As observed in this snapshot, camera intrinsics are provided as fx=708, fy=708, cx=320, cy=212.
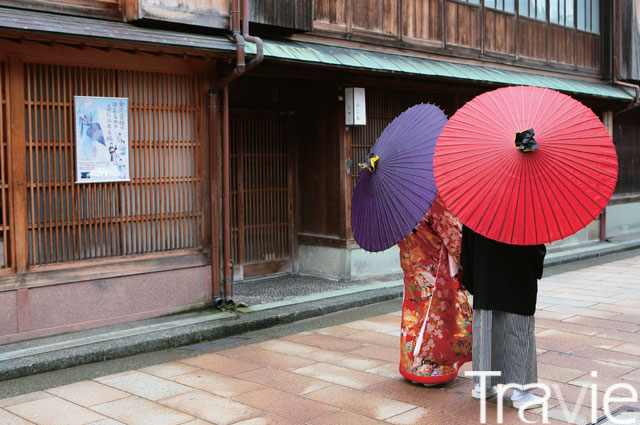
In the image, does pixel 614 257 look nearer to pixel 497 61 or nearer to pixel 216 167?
pixel 497 61

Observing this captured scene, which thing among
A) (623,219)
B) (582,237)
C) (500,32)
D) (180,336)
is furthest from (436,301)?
(623,219)

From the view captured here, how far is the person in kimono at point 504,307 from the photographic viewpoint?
215 inches

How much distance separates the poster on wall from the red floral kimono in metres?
3.97

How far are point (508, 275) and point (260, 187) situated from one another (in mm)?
6857

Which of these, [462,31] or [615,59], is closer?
[462,31]

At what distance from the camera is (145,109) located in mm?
8742

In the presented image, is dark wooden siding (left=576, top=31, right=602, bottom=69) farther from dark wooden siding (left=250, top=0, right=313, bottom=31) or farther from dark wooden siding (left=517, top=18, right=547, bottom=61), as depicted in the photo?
dark wooden siding (left=250, top=0, right=313, bottom=31)

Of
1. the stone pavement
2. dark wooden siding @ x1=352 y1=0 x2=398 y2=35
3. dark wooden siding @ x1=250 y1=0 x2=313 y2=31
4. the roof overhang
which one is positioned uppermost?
dark wooden siding @ x1=352 y1=0 x2=398 y2=35

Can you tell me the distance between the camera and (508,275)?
5.47 metres

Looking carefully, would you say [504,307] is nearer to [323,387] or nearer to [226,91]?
[323,387]

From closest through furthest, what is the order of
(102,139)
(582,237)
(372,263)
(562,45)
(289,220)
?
(102,139) → (372,263) → (289,220) → (562,45) → (582,237)

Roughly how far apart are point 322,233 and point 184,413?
643 centimetres

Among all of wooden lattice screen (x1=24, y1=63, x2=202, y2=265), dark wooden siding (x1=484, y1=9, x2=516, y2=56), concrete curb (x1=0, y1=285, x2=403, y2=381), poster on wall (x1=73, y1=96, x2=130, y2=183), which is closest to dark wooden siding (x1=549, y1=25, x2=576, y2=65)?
dark wooden siding (x1=484, y1=9, x2=516, y2=56)

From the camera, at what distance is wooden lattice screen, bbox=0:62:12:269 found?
752 centimetres
